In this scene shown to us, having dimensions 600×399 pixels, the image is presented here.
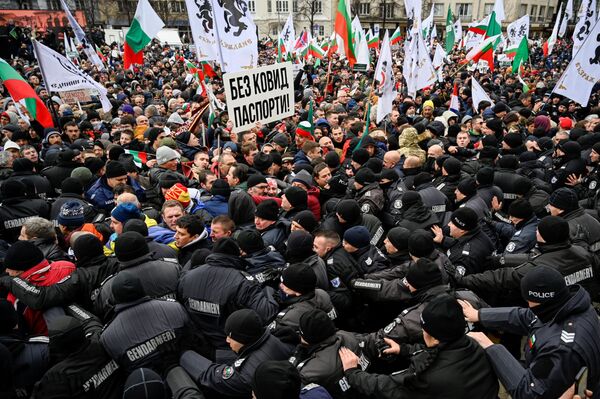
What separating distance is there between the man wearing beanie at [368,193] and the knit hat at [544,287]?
9.76ft

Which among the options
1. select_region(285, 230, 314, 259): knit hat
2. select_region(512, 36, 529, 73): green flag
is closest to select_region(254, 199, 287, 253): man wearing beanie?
select_region(285, 230, 314, 259): knit hat

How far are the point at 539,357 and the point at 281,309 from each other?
2.08 metres

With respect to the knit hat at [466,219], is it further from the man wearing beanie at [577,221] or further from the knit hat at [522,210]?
the man wearing beanie at [577,221]

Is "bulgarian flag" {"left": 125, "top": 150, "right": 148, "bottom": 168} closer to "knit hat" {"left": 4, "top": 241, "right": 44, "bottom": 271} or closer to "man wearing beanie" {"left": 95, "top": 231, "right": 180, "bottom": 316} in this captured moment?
"knit hat" {"left": 4, "top": 241, "right": 44, "bottom": 271}

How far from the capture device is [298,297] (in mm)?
3709

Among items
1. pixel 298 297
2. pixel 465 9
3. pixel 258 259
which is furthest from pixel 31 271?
pixel 465 9

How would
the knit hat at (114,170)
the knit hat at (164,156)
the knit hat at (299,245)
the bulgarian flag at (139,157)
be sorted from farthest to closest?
the bulgarian flag at (139,157) < the knit hat at (164,156) < the knit hat at (114,170) < the knit hat at (299,245)

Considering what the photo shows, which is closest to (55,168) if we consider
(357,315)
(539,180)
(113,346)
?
(113,346)

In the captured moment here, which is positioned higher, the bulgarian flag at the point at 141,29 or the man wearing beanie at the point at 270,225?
the bulgarian flag at the point at 141,29

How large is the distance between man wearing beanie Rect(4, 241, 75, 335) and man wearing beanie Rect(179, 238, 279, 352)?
46.2 inches

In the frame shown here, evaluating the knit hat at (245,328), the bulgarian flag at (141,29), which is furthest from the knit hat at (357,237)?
the bulgarian flag at (141,29)

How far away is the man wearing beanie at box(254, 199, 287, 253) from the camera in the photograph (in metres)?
5.10

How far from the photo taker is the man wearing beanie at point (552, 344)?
9.59 feet

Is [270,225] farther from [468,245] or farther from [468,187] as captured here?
[468,187]
